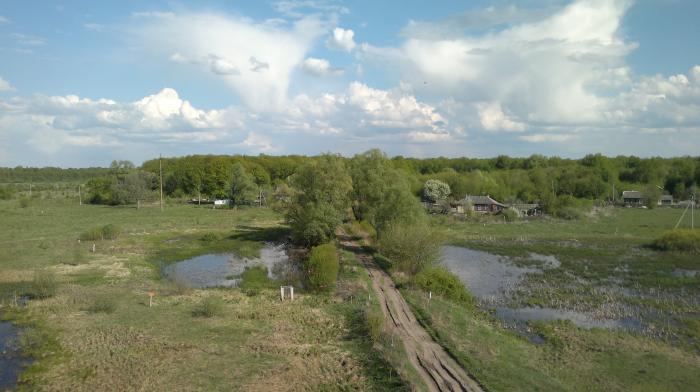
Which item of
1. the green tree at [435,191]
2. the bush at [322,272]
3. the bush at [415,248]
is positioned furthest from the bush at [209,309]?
the green tree at [435,191]

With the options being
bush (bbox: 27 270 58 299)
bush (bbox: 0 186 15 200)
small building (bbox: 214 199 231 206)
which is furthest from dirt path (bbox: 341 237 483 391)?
bush (bbox: 0 186 15 200)

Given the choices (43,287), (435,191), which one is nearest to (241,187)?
(435,191)

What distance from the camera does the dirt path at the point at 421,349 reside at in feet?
57.4

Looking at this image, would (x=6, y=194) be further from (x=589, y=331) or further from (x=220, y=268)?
(x=589, y=331)

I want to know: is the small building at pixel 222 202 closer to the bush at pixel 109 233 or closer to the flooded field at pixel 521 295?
the bush at pixel 109 233

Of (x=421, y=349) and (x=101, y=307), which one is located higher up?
(x=101, y=307)

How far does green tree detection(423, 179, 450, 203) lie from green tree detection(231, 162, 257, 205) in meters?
33.2

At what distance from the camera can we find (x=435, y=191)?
91.0 m

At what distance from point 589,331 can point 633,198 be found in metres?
95.3

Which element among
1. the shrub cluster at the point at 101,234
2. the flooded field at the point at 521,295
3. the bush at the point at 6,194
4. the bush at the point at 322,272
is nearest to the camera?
the flooded field at the point at 521,295

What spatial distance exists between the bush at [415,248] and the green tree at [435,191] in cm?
5713

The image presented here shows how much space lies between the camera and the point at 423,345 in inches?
838

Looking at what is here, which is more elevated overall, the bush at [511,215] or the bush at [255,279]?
the bush at [511,215]

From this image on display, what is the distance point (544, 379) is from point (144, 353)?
1591 centimetres
